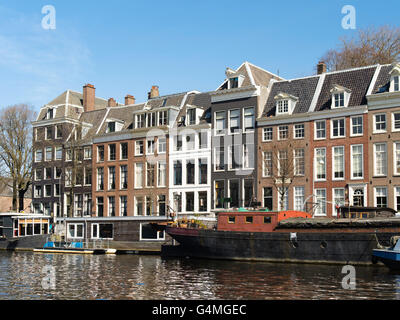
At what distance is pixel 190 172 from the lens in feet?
203

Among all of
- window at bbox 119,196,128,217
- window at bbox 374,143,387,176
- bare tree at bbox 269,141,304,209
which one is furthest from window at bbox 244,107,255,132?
window at bbox 119,196,128,217

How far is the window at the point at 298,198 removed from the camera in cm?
5334

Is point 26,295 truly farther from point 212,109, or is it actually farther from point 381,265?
point 212,109

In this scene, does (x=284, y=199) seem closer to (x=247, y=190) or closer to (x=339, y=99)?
(x=247, y=190)

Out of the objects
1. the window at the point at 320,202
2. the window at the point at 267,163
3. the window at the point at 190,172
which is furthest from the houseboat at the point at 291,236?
the window at the point at 190,172

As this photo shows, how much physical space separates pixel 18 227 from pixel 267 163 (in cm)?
3150

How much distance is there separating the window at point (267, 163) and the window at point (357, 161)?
8.35 m

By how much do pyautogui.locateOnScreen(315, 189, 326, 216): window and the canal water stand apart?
13.0 metres

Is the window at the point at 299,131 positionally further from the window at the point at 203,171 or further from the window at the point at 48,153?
the window at the point at 48,153

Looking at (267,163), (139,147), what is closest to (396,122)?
(267,163)

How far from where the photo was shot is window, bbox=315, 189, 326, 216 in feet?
170

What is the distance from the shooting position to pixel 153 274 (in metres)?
34.2
